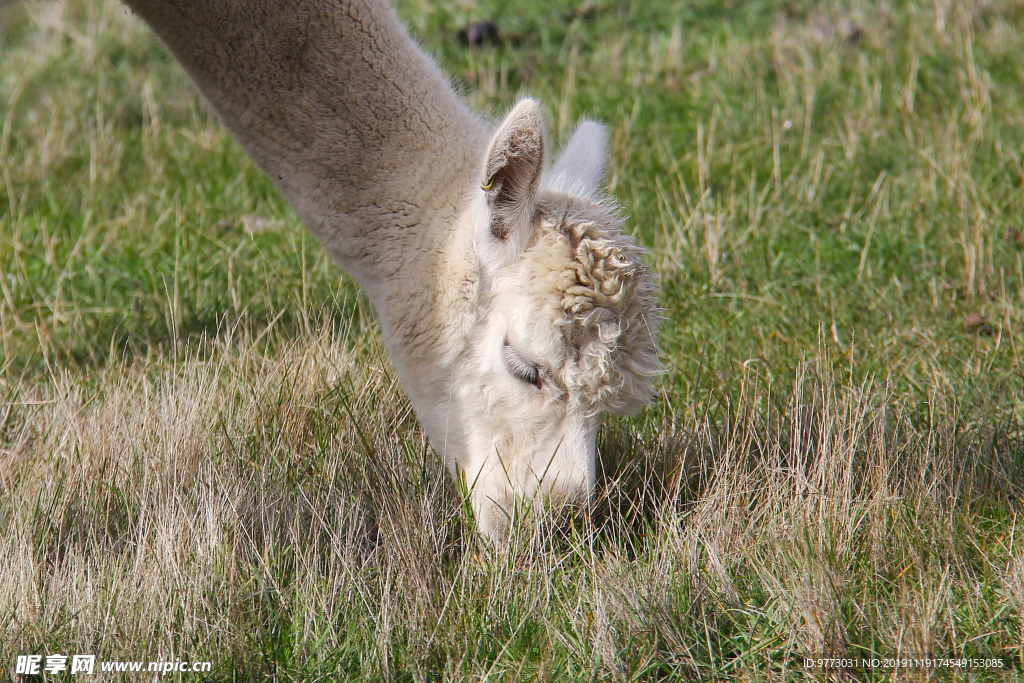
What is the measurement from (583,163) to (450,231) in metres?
0.63

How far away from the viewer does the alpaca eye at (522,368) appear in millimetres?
2898

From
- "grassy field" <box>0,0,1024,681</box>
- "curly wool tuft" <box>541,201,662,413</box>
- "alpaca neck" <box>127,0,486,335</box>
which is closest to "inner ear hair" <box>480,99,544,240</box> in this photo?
"curly wool tuft" <box>541,201,662,413</box>

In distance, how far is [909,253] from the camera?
5.06 metres

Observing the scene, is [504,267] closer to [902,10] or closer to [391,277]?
[391,277]

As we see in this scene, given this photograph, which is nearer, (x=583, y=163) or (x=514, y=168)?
(x=514, y=168)

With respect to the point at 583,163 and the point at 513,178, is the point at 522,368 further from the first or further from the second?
the point at 583,163

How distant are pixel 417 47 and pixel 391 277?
0.87 meters

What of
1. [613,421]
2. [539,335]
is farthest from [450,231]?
[613,421]

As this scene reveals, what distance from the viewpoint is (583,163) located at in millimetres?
3414

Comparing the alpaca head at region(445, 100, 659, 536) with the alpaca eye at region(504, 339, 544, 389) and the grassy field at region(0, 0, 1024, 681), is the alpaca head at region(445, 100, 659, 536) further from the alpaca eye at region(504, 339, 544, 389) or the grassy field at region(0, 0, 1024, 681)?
the grassy field at region(0, 0, 1024, 681)

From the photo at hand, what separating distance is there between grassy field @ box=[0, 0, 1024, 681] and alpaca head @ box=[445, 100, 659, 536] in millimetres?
209

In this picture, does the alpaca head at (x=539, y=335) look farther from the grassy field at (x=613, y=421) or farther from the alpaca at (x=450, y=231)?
the grassy field at (x=613, y=421)

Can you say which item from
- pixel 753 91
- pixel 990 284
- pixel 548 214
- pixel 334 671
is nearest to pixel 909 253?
pixel 990 284

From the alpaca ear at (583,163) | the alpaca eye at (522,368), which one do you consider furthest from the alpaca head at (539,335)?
the alpaca ear at (583,163)
